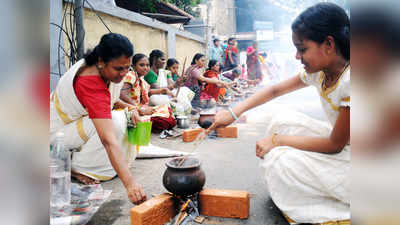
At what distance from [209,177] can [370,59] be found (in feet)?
8.63

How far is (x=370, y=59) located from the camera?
587mm

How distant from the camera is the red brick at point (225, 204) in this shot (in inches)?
84.3

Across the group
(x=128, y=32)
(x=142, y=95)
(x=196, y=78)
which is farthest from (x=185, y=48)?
(x=142, y=95)

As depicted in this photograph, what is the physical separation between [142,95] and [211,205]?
11.2ft

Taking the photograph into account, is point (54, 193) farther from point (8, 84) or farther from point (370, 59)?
point (370, 59)

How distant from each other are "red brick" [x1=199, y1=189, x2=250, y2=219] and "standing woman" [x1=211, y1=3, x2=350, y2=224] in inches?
9.4

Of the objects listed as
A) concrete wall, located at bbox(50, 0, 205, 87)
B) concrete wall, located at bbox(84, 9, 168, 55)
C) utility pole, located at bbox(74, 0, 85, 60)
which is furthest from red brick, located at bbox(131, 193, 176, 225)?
concrete wall, located at bbox(84, 9, 168, 55)

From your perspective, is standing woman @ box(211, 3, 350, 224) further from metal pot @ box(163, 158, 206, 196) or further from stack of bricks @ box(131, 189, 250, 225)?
metal pot @ box(163, 158, 206, 196)

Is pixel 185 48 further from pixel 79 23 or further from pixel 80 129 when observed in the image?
pixel 80 129

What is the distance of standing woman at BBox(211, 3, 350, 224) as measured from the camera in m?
1.68

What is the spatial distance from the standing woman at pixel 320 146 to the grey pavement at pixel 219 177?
12.0 inches

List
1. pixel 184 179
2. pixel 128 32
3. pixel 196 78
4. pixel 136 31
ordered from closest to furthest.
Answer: pixel 184 179, pixel 128 32, pixel 196 78, pixel 136 31

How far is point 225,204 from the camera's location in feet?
7.14

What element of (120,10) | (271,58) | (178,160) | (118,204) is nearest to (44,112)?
(178,160)
